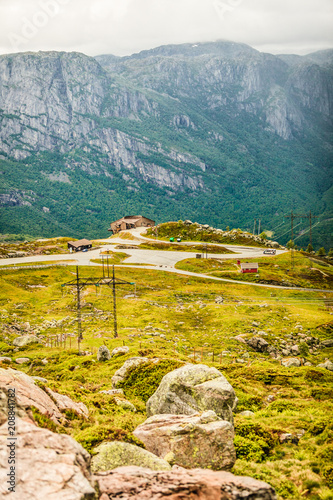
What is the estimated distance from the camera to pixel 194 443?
42.5ft

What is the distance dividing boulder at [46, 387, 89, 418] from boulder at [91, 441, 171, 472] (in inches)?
150

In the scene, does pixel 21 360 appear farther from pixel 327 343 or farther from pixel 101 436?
pixel 327 343

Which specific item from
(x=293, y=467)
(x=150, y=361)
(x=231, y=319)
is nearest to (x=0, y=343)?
(x=150, y=361)

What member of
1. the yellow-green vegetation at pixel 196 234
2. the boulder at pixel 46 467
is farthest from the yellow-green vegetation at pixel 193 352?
the yellow-green vegetation at pixel 196 234

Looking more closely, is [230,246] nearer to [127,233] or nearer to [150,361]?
[127,233]

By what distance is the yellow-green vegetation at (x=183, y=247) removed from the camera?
133375 millimetres

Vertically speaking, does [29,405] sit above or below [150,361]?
above

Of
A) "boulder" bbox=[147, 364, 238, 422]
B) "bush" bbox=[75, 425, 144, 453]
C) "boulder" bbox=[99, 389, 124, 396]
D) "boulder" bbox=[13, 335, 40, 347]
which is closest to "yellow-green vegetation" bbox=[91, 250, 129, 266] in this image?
"boulder" bbox=[13, 335, 40, 347]

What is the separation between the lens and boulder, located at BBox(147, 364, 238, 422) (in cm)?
1675

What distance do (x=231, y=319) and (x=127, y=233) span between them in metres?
123

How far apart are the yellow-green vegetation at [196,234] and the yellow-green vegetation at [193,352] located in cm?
4652

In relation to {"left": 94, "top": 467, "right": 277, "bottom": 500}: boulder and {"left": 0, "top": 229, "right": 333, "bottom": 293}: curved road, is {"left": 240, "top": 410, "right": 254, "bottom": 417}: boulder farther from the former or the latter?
{"left": 0, "top": 229, "right": 333, "bottom": 293}: curved road

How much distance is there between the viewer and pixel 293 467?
13836 mm

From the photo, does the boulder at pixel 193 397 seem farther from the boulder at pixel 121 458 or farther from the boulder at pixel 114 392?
the boulder at pixel 121 458
